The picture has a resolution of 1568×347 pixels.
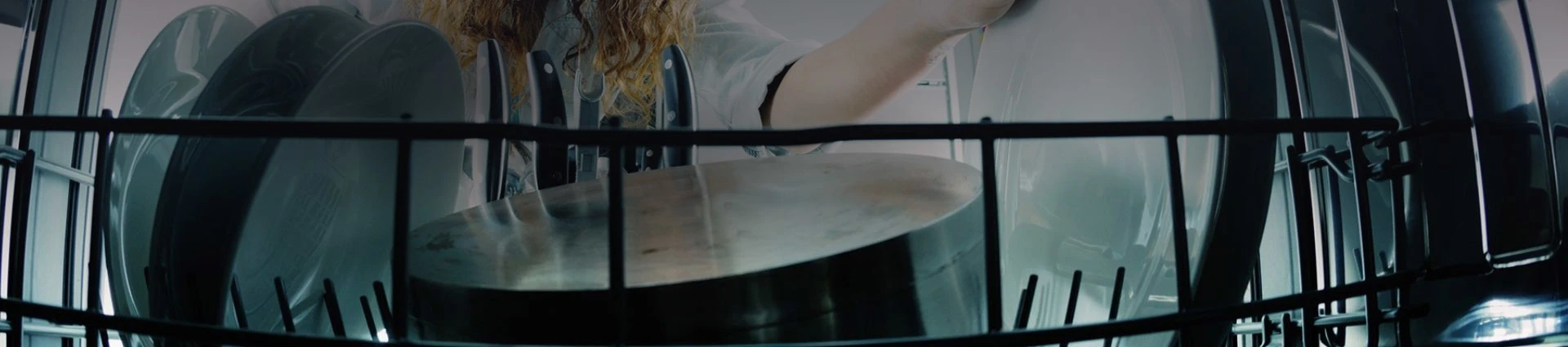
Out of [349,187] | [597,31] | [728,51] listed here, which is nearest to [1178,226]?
[349,187]

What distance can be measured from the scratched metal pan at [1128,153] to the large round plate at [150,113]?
0.22 metres

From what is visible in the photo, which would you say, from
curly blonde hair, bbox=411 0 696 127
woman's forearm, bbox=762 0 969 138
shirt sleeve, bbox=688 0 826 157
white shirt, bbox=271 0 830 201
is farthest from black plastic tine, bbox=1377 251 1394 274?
shirt sleeve, bbox=688 0 826 157

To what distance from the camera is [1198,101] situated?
166 mm

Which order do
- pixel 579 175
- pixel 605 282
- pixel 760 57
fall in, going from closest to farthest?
pixel 605 282
pixel 579 175
pixel 760 57

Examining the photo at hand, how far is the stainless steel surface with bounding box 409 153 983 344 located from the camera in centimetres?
14

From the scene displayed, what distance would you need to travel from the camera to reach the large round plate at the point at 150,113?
23 cm

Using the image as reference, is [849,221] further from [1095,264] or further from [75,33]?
[75,33]

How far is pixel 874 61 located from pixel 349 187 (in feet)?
0.81

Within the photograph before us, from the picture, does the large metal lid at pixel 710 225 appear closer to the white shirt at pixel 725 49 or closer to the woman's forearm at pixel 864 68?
the woman's forearm at pixel 864 68

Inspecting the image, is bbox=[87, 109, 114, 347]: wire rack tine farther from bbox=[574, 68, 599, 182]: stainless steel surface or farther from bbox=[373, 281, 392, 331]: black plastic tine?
bbox=[574, 68, 599, 182]: stainless steel surface

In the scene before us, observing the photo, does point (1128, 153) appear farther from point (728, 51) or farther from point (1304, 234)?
point (728, 51)

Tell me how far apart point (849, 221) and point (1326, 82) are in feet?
0.42

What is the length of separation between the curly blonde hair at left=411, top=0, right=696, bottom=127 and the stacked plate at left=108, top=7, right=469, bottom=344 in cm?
46

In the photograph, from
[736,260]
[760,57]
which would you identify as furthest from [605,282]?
[760,57]
